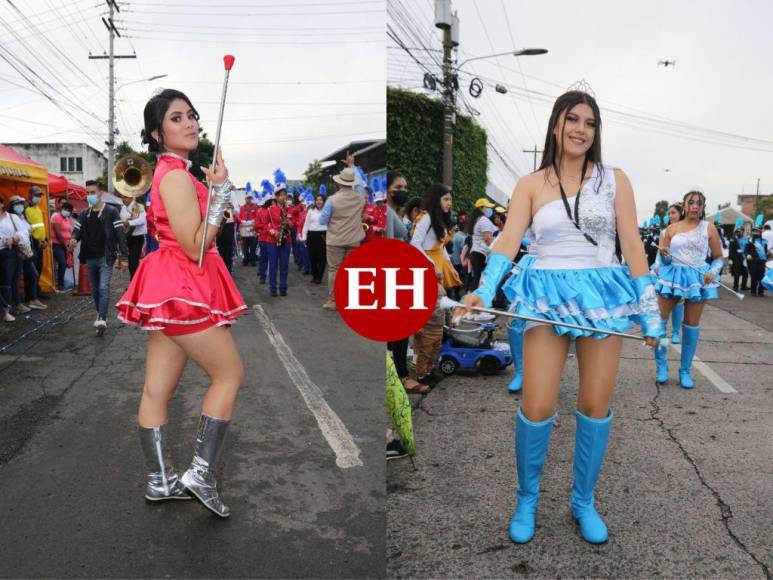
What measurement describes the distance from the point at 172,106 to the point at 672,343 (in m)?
5.39

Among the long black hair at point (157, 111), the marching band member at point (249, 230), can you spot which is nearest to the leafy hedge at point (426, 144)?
the long black hair at point (157, 111)

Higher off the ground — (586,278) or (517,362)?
(586,278)

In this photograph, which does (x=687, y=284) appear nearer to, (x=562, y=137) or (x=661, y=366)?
(x=661, y=366)

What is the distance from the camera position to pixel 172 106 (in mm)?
1893

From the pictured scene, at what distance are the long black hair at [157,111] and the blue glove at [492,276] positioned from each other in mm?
994

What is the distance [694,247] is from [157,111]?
12.8 feet

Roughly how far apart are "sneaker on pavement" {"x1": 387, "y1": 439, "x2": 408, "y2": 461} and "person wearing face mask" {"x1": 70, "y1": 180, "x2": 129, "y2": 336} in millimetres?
2500

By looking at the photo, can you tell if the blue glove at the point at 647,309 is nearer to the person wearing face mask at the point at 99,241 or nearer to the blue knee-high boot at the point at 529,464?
the blue knee-high boot at the point at 529,464

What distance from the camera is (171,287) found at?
1997mm

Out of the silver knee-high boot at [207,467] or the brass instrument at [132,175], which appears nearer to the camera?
the brass instrument at [132,175]

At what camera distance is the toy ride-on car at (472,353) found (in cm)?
476

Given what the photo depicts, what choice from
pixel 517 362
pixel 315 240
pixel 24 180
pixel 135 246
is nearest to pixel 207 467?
pixel 135 246

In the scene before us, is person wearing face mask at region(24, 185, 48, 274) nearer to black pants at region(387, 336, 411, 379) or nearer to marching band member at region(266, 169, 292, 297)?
marching band member at region(266, 169, 292, 297)

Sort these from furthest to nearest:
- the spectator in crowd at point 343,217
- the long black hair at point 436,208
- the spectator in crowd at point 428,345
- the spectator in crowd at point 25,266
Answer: the spectator in crowd at point 25,266
the spectator in crowd at point 428,345
the long black hair at point 436,208
the spectator in crowd at point 343,217
